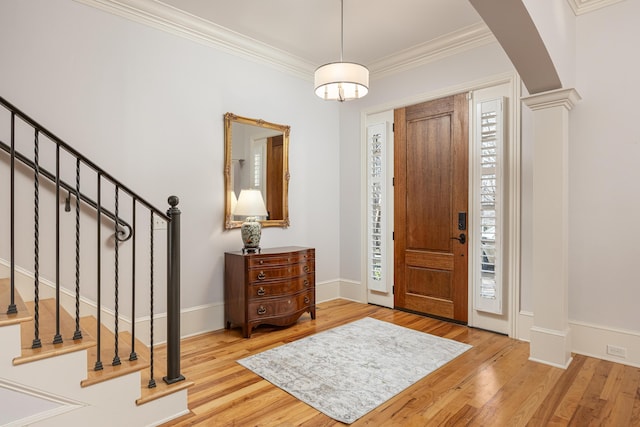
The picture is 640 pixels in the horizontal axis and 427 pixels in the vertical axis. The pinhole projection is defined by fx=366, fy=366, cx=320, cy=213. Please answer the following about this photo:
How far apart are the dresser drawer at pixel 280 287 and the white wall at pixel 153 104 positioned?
48cm

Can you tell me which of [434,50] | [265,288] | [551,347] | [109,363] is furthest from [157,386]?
[434,50]

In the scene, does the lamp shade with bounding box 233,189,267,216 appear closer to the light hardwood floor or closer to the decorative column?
the light hardwood floor

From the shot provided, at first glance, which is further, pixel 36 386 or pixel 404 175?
pixel 404 175

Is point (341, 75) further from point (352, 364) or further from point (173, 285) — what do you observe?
point (352, 364)

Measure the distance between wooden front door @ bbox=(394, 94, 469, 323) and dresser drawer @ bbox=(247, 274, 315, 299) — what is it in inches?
45.6

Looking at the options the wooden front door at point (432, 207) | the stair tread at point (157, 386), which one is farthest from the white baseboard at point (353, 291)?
the stair tread at point (157, 386)

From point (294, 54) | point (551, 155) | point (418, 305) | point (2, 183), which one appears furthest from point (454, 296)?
point (2, 183)

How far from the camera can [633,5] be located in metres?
2.91

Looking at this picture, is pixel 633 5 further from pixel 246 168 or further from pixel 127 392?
pixel 127 392

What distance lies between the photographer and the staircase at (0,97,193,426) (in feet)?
5.79

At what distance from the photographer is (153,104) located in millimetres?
3303

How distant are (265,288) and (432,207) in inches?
79.8

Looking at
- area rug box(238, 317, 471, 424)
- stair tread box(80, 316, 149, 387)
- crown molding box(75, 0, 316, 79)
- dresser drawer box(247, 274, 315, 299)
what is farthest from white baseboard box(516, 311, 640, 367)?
crown molding box(75, 0, 316, 79)

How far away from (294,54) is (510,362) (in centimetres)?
383
